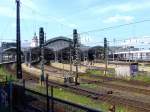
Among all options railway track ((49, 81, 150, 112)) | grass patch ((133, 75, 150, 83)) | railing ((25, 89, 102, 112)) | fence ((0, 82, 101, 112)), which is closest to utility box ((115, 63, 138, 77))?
grass patch ((133, 75, 150, 83))

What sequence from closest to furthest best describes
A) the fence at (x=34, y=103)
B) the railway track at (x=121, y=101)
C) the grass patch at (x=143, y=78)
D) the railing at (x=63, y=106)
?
1. the railing at (x=63, y=106)
2. the fence at (x=34, y=103)
3. the railway track at (x=121, y=101)
4. the grass patch at (x=143, y=78)

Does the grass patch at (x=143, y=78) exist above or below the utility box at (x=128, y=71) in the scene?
below

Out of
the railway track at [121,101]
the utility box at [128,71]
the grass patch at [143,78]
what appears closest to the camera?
the railway track at [121,101]

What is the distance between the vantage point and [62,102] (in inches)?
510

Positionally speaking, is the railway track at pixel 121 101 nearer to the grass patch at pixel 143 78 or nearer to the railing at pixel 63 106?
the railing at pixel 63 106

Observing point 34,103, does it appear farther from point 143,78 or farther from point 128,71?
point 128,71

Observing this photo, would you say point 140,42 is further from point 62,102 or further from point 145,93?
point 62,102

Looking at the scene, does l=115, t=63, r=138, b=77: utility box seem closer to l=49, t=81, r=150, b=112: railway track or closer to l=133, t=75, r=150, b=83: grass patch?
l=133, t=75, r=150, b=83: grass patch

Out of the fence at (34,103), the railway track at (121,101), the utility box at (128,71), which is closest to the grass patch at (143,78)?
the utility box at (128,71)

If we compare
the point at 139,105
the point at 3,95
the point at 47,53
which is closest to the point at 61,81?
the point at 139,105

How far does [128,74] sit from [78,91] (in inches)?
754

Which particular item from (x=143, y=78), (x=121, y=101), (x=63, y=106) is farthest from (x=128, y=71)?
(x=63, y=106)

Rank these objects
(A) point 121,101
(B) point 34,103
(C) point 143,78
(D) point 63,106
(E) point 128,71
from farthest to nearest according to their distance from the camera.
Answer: (E) point 128,71, (C) point 143,78, (A) point 121,101, (B) point 34,103, (D) point 63,106

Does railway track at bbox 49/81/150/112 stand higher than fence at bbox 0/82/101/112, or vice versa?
fence at bbox 0/82/101/112
